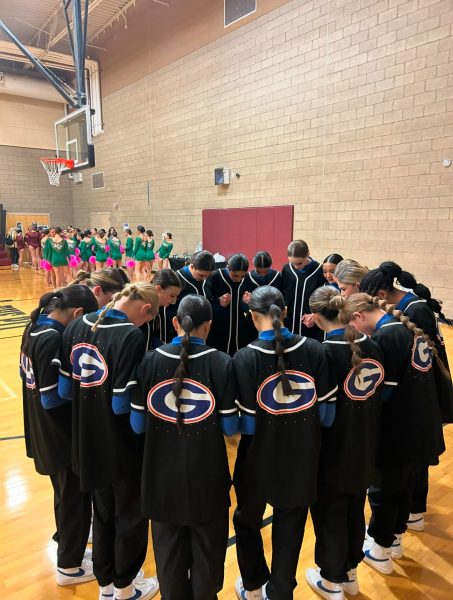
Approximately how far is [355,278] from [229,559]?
1975mm

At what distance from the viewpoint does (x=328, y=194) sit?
31.0 ft

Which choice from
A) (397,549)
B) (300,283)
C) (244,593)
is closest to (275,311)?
(244,593)

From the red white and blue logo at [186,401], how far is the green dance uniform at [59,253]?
10868 millimetres

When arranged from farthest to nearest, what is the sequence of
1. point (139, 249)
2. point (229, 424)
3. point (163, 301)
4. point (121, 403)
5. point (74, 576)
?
point (139, 249)
point (163, 301)
point (74, 576)
point (121, 403)
point (229, 424)

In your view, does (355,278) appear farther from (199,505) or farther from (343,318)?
(199,505)

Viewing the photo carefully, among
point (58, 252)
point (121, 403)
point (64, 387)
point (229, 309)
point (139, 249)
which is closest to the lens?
point (121, 403)

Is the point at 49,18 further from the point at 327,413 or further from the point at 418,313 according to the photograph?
the point at 327,413

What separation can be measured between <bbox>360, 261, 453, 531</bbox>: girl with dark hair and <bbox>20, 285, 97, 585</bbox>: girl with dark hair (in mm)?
1707

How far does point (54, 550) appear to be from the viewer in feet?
8.35

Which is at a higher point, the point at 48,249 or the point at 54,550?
the point at 48,249

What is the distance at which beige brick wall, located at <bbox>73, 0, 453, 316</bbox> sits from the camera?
7.64 meters

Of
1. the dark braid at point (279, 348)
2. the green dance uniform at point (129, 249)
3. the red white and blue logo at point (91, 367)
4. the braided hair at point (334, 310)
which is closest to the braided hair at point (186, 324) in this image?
the dark braid at point (279, 348)

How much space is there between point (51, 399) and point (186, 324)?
2.95 ft

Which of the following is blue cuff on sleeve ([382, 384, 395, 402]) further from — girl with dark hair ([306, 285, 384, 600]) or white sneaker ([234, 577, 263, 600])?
white sneaker ([234, 577, 263, 600])
